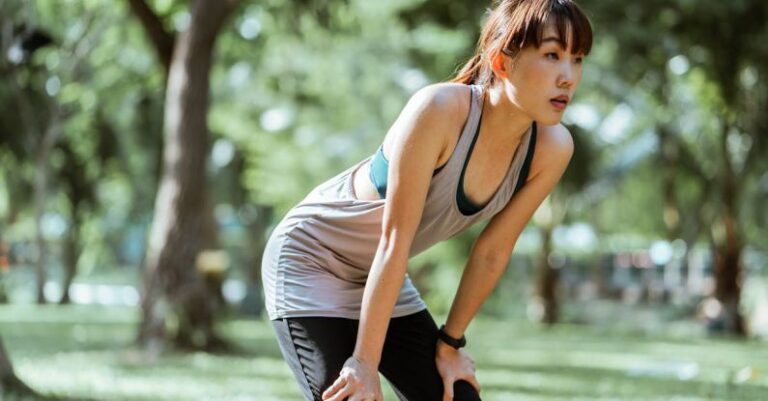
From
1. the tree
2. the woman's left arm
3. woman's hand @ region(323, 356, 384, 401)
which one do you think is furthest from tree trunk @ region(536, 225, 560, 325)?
woman's hand @ region(323, 356, 384, 401)

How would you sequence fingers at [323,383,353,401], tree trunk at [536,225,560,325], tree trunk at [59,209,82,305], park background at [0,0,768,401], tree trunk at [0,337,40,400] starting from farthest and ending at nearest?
tree trunk at [59,209,82,305]
tree trunk at [536,225,560,325]
park background at [0,0,768,401]
tree trunk at [0,337,40,400]
fingers at [323,383,353,401]

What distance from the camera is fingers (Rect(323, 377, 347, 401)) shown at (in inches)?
113

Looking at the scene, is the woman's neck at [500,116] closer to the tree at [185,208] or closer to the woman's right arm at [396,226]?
the woman's right arm at [396,226]

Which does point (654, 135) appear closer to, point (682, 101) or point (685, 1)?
point (682, 101)

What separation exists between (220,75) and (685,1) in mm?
10427

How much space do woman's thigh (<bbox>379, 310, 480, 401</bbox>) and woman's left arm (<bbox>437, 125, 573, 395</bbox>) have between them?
47 mm

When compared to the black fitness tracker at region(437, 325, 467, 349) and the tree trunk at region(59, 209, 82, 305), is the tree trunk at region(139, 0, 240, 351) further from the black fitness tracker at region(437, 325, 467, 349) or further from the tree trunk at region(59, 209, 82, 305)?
the tree trunk at region(59, 209, 82, 305)

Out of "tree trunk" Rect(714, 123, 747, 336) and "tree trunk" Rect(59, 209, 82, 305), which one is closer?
"tree trunk" Rect(714, 123, 747, 336)

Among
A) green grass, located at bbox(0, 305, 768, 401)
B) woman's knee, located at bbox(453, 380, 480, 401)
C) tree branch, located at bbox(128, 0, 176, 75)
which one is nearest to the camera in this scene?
woman's knee, located at bbox(453, 380, 480, 401)

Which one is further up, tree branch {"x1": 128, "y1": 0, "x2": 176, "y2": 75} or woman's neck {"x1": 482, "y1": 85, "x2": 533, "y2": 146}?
tree branch {"x1": 128, "y1": 0, "x2": 176, "y2": 75}

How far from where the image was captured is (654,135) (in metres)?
21.3

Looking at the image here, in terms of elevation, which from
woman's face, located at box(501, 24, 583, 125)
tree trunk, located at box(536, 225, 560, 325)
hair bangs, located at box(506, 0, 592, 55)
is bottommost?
tree trunk, located at box(536, 225, 560, 325)

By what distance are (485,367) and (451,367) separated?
25.6ft

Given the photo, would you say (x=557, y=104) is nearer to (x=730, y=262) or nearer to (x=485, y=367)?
(x=485, y=367)
